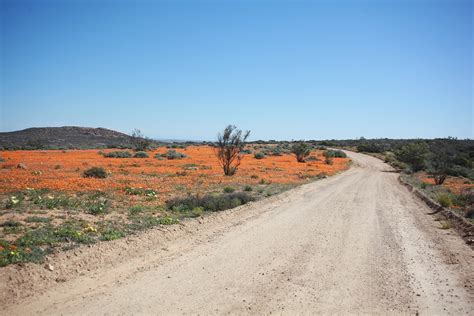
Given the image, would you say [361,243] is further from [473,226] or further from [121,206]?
[121,206]

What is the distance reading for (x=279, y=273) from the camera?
7.59 metres

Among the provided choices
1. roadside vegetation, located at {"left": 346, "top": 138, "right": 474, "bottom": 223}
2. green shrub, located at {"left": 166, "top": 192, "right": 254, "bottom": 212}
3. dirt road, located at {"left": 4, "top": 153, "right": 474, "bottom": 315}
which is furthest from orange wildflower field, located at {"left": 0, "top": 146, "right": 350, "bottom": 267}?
roadside vegetation, located at {"left": 346, "top": 138, "right": 474, "bottom": 223}

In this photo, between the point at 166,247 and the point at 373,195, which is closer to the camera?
the point at 166,247

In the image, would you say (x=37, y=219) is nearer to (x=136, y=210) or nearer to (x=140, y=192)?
(x=136, y=210)

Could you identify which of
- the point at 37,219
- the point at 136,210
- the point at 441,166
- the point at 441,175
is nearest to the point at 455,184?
the point at 441,175

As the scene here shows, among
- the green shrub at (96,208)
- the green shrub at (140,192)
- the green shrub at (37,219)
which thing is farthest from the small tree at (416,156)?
the green shrub at (37,219)

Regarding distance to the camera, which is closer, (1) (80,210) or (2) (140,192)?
(1) (80,210)

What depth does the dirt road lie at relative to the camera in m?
6.05

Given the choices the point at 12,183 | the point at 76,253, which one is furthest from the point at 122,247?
the point at 12,183

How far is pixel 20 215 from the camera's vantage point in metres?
12.0

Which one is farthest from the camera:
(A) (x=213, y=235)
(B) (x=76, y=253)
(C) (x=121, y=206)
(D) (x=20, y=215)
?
(C) (x=121, y=206)

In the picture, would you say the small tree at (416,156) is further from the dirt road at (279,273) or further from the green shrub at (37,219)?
the green shrub at (37,219)

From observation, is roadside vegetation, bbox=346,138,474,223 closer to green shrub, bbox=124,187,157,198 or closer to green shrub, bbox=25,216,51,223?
green shrub, bbox=124,187,157,198

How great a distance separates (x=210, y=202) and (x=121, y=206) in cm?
395
